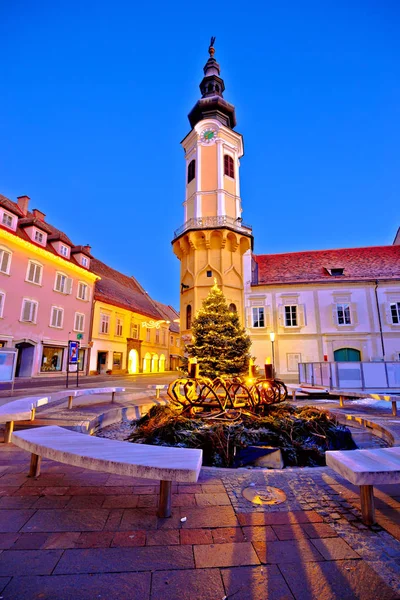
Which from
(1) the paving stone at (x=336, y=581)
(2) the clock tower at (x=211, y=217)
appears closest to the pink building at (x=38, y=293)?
(2) the clock tower at (x=211, y=217)

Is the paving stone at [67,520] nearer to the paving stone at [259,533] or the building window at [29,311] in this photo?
the paving stone at [259,533]

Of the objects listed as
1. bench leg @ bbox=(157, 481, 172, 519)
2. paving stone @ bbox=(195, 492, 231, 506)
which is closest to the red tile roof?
paving stone @ bbox=(195, 492, 231, 506)

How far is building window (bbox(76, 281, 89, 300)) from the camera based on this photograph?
27242 mm

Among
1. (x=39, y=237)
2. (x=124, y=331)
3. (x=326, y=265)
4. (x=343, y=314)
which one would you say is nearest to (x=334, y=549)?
(x=343, y=314)

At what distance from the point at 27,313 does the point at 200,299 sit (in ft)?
40.7

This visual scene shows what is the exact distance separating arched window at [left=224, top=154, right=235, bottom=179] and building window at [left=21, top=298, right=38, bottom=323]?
17817 mm

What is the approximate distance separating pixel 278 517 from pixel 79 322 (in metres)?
26.8

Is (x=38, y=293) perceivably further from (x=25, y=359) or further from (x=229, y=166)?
(x=229, y=166)

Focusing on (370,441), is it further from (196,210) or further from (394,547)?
(196,210)

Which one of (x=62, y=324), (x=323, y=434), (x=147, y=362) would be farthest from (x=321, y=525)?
(x=147, y=362)

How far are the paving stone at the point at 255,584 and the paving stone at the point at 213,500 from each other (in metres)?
1.00

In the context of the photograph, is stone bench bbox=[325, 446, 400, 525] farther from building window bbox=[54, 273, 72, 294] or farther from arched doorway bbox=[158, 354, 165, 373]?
arched doorway bbox=[158, 354, 165, 373]

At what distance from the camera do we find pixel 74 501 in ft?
9.46

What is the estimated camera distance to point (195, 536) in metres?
2.31
